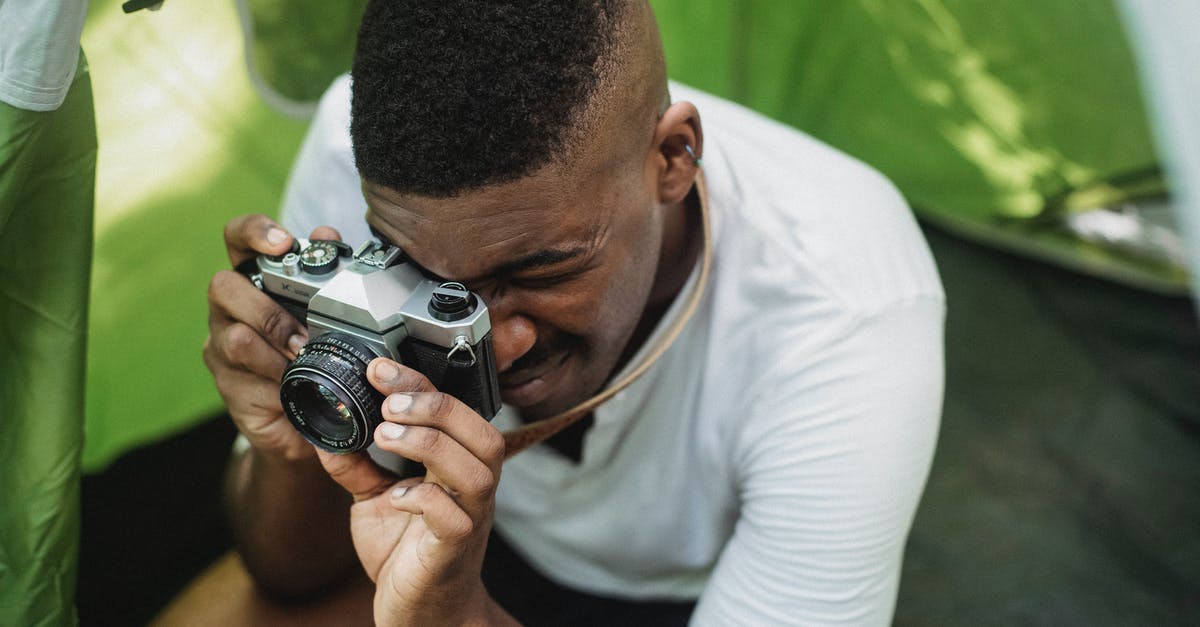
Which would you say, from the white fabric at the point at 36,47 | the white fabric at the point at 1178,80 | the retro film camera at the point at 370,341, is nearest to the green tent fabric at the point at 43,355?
the white fabric at the point at 36,47

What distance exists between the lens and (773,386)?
96cm

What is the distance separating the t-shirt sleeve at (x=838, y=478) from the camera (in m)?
0.90

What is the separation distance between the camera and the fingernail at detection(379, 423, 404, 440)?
683 mm

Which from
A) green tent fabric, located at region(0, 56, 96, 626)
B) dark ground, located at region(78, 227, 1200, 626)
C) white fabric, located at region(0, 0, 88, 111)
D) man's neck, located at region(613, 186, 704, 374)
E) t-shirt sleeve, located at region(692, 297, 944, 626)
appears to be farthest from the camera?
dark ground, located at region(78, 227, 1200, 626)

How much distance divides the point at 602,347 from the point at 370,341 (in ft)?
0.79

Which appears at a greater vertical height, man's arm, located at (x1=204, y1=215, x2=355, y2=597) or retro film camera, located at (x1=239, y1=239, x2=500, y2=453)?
retro film camera, located at (x1=239, y1=239, x2=500, y2=453)

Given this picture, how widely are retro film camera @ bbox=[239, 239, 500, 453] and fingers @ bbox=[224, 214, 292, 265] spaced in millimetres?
45

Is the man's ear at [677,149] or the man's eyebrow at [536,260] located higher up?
the man's ear at [677,149]

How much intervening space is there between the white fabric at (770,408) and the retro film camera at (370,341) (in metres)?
0.29

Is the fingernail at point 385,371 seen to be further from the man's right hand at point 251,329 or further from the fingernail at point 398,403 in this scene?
the man's right hand at point 251,329

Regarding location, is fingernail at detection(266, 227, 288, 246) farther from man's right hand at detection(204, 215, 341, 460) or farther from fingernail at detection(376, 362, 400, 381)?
fingernail at detection(376, 362, 400, 381)

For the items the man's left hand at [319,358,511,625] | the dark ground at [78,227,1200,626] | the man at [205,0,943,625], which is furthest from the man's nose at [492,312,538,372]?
the dark ground at [78,227,1200,626]

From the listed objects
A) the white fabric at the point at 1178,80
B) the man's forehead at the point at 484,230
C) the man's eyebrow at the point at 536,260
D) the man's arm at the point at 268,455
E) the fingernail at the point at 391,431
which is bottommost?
the man's arm at the point at 268,455

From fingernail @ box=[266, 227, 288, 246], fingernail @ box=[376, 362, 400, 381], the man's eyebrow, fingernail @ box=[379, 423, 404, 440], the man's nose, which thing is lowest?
the man's nose
